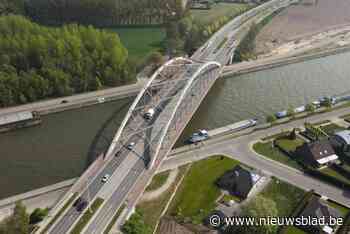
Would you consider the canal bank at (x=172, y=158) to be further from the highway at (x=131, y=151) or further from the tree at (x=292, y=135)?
the tree at (x=292, y=135)

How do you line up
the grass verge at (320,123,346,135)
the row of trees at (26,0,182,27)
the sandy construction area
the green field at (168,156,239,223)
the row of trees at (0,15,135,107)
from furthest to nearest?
the row of trees at (26,0,182,27), the sandy construction area, the row of trees at (0,15,135,107), the grass verge at (320,123,346,135), the green field at (168,156,239,223)

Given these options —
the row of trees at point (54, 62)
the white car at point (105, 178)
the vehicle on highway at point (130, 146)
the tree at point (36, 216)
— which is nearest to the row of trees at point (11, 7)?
the row of trees at point (54, 62)

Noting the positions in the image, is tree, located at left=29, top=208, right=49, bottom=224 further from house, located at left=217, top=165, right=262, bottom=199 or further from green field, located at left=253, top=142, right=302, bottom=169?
green field, located at left=253, top=142, right=302, bottom=169

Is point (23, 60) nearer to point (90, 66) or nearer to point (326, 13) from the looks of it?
point (90, 66)

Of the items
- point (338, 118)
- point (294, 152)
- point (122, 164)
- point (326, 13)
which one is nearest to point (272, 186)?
point (294, 152)

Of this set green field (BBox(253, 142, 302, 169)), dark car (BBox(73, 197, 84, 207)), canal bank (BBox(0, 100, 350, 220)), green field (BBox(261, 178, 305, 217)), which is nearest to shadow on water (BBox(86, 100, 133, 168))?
canal bank (BBox(0, 100, 350, 220))

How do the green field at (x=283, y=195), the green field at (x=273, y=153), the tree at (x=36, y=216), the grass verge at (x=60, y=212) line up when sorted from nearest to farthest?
the grass verge at (x=60, y=212), the tree at (x=36, y=216), the green field at (x=283, y=195), the green field at (x=273, y=153)
